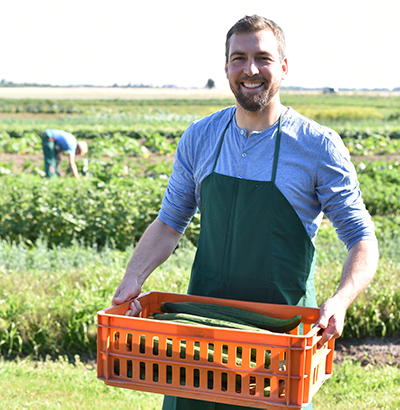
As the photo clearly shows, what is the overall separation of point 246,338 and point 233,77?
955 millimetres

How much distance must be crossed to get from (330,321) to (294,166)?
0.61 metres

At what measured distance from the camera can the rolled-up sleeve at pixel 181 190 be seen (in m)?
2.18

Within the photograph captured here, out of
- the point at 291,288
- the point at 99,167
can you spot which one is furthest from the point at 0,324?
the point at 99,167

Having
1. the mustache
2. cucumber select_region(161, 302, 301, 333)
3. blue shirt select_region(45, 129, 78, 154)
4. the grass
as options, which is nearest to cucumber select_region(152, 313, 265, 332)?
cucumber select_region(161, 302, 301, 333)

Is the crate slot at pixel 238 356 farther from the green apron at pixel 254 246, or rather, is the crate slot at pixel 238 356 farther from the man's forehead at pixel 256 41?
the man's forehead at pixel 256 41

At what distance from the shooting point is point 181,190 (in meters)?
2.20

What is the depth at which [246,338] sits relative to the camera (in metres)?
1.50

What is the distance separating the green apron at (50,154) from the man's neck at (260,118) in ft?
27.3

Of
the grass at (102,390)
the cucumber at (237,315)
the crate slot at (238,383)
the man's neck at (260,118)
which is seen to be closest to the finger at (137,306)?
the cucumber at (237,315)

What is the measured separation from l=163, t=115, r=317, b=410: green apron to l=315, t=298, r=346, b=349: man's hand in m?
0.40

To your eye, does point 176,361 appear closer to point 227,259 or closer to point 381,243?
point 227,259

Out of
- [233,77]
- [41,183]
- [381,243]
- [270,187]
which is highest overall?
[233,77]

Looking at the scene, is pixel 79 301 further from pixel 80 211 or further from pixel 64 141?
pixel 64 141

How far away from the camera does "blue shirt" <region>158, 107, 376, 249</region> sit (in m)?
1.84
